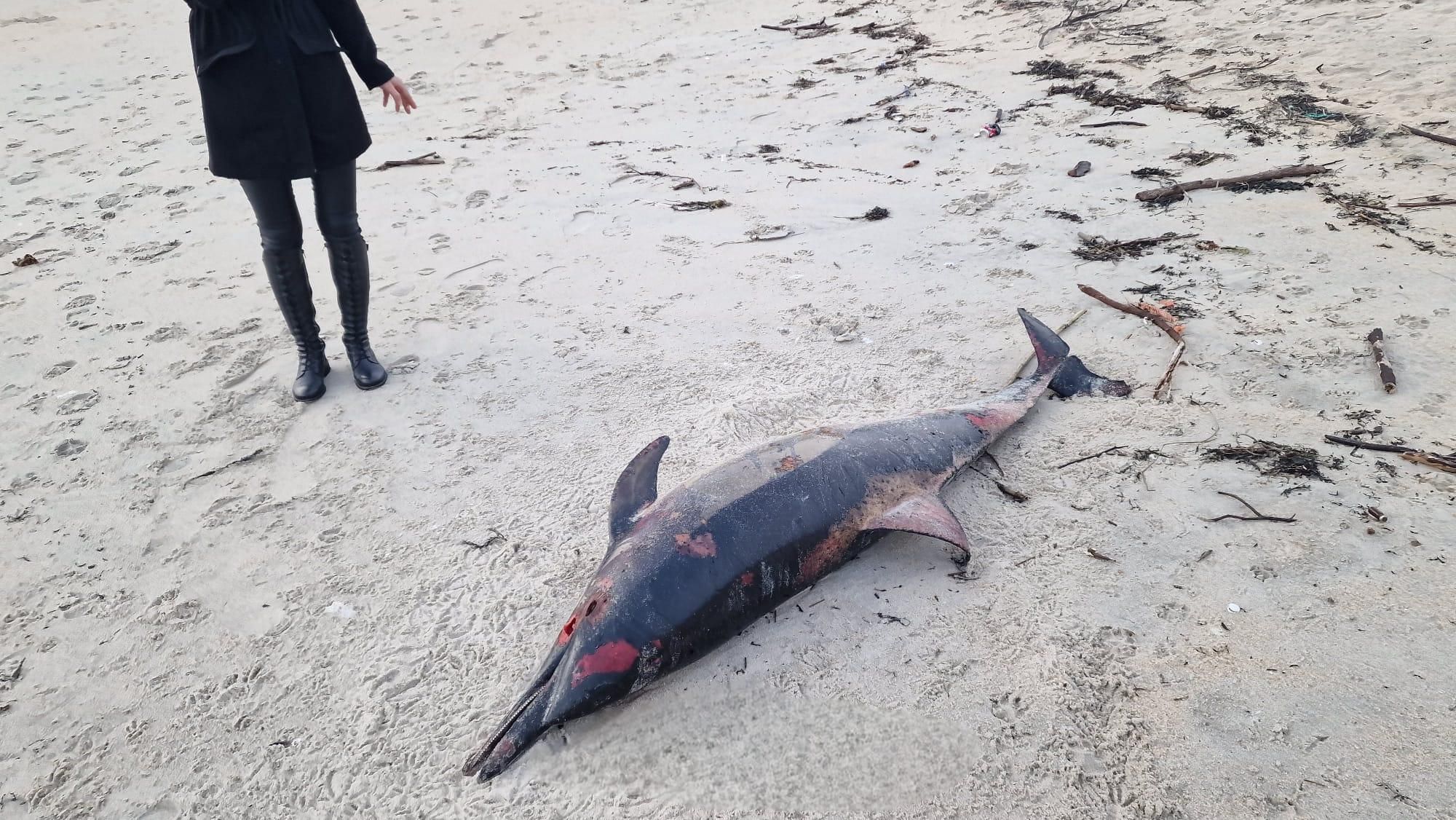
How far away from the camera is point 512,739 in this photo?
2111mm

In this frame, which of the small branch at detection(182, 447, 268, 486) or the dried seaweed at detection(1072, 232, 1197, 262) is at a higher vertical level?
the dried seaweed at detection(1072, 232, 1197, 262)

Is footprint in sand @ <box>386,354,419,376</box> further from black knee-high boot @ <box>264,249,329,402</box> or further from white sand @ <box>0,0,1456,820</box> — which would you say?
black knee-high boot @ <box>264,249,329,402</box>

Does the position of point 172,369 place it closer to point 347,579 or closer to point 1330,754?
point 347,579

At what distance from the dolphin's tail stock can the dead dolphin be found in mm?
605

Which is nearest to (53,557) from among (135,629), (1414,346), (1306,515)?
(135,629)

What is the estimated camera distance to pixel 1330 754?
6.59 ft

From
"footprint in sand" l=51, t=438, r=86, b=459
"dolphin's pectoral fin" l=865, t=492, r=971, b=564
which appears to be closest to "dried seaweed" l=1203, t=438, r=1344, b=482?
"dolphin's pectoral fin" l=865, t=492, r=971, b=564

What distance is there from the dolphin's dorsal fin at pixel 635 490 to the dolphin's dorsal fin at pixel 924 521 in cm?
77

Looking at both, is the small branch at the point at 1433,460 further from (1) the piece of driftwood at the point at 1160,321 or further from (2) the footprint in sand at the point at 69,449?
(2) the footprint in sand at the point at 69,449

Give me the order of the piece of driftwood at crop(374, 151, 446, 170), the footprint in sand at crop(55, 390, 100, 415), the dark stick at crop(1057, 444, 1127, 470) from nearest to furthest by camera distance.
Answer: the dark stick at crop(1057, 444, 1127, 470)
the footprint in sand at crop(55, 390, 100, 415)
the piece of driftwood at crop(374, 151, 446, 170)

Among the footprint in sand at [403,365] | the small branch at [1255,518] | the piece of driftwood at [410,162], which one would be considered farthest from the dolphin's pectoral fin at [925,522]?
the piece of driftwood at [410,162]

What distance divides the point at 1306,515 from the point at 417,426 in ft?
11.7

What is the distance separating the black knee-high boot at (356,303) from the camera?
12.0ft

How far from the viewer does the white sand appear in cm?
214
